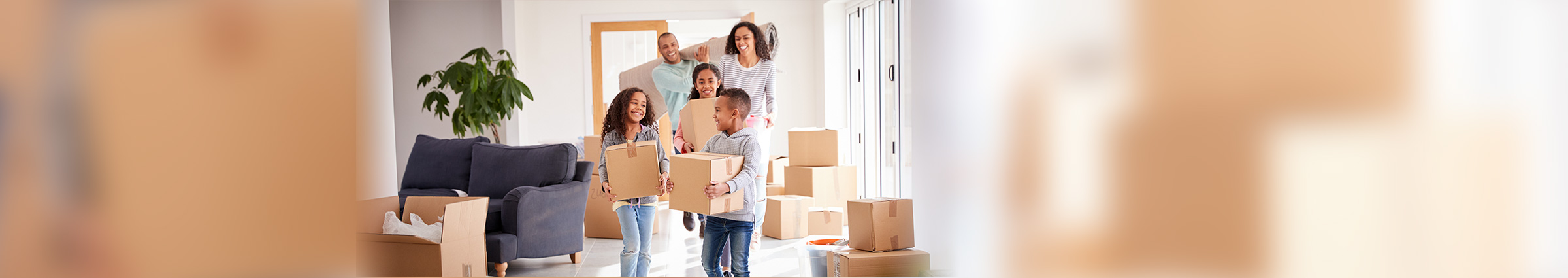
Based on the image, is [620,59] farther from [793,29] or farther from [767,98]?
[767,98]

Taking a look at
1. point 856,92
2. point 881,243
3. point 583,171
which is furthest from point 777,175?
point 881,243

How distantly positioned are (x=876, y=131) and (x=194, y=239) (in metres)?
4.02

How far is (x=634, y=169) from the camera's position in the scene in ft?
8.80

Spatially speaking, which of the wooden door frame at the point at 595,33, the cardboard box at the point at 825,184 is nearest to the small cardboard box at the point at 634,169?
the cardboard box at the point at 825,184

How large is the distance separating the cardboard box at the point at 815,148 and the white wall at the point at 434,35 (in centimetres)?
291

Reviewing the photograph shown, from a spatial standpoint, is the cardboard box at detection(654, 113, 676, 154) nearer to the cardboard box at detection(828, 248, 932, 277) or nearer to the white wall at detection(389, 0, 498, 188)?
the white wall at detection(389, 0, 498, 188)

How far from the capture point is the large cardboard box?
2361 mm

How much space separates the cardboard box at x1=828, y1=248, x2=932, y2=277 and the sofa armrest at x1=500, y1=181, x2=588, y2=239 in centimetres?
175

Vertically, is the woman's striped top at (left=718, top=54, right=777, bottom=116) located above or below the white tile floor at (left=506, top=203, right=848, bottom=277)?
above

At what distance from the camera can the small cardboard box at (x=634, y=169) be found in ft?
8.77

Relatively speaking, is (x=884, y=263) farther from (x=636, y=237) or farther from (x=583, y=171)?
(x=583, y=171)

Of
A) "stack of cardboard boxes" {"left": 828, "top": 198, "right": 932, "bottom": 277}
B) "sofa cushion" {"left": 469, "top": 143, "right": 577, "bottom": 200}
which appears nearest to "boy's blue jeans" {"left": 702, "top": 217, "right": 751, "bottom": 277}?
"stack of cardboard boxes" {"left": 828, "top": 198, "right": 932, "bottom": 277}

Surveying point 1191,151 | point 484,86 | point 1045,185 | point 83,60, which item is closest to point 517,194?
point 484,86

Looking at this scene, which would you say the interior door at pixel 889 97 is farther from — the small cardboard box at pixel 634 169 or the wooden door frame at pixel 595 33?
the small cardboard box at pixel 634 169
